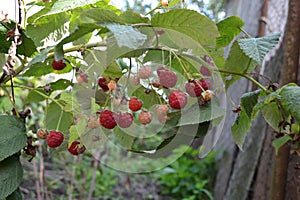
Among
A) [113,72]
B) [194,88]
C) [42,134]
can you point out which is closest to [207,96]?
[194,88]

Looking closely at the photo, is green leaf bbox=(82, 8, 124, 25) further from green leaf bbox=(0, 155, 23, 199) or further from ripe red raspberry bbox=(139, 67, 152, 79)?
green leaf bbox=(0, 155, 23, 199)

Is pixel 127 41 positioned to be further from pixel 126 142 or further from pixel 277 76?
pixel 277 76

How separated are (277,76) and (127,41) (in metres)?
1.13

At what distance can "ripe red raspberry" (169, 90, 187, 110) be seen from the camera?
47 centimetres

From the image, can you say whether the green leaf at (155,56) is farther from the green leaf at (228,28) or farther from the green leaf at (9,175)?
the green leaf at (9,175)

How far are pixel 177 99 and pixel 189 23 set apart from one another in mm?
96

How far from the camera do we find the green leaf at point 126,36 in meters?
0.33

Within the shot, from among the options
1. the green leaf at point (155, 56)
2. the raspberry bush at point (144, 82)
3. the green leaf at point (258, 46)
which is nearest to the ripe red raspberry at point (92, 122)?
the raspberry bush at point (144, 82)

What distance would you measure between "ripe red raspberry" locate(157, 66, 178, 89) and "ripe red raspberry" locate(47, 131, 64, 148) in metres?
0.16

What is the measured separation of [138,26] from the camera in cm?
40

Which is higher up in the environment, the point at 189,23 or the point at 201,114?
the point at 189,23

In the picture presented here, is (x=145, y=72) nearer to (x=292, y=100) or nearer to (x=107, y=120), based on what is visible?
(x=107, y=120)

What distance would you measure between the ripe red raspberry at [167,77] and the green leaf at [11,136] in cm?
19

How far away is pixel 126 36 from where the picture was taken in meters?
0.34
